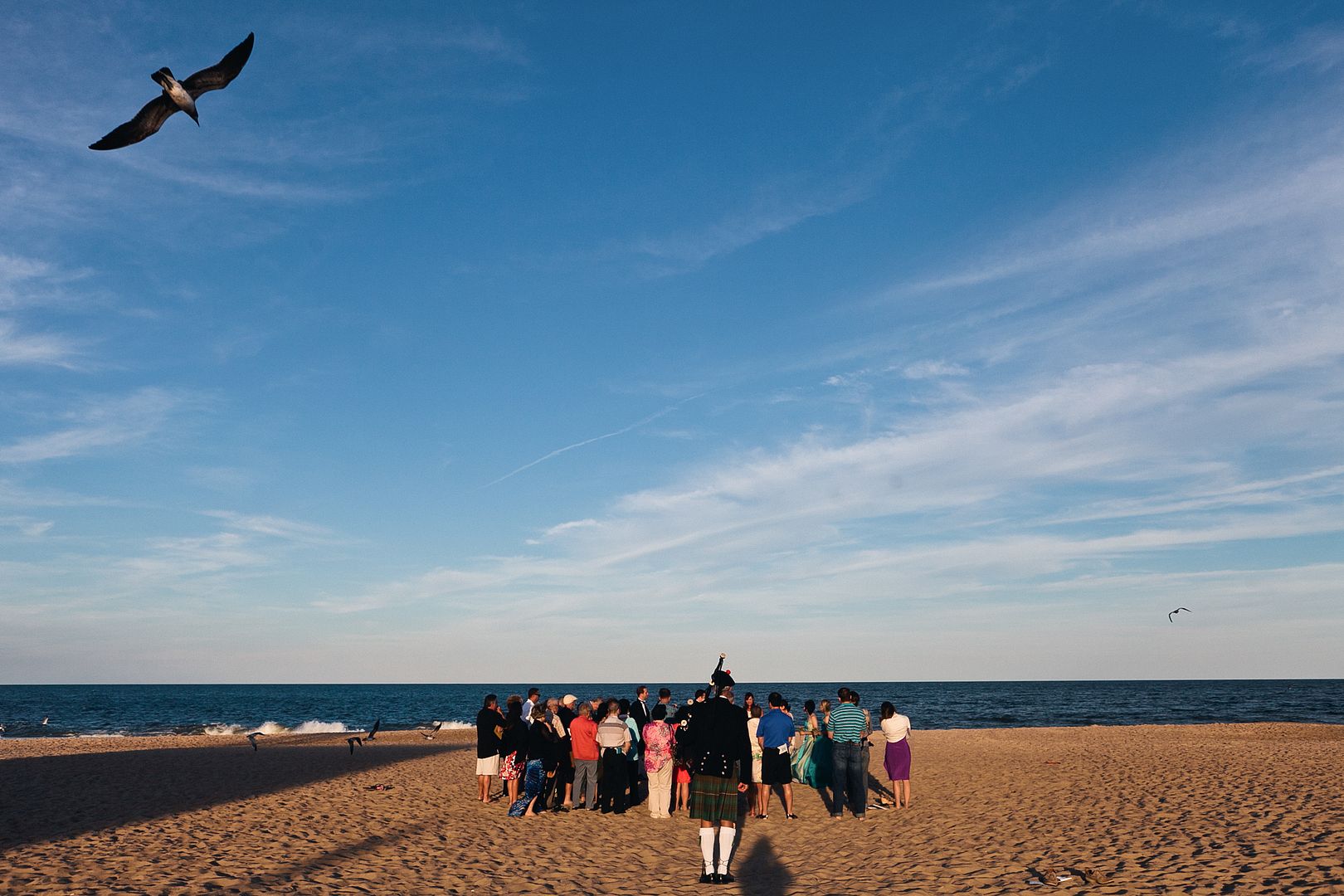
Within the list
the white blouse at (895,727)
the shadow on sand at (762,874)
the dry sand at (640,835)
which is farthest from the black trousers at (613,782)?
the white blouse at (895,727)

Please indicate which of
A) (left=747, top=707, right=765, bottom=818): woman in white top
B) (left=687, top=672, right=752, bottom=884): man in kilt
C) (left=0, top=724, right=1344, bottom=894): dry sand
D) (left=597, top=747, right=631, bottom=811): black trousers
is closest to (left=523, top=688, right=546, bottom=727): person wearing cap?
(left=597, top=747, right=631, bottom=811): black trousers

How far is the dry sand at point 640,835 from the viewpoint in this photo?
8.89 metres

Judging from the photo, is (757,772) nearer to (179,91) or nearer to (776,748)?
(776,748)

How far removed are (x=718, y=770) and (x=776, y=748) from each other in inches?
194

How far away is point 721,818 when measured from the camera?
8883 mm

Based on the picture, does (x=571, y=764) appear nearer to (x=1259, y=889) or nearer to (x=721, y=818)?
(x=721, y=818)

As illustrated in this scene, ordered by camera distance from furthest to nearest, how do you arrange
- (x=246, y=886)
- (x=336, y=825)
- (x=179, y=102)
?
(x=336, y=825) → (x=246, y=886) → (x=179, y=102)

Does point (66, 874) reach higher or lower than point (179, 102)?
lower

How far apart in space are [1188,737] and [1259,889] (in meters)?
27.3

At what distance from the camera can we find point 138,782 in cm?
1684

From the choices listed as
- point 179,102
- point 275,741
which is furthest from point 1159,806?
point 275,741

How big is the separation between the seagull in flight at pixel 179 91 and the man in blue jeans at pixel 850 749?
1116 cm

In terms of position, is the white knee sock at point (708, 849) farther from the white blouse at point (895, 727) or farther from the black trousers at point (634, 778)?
the white blouse at point (895, 727)

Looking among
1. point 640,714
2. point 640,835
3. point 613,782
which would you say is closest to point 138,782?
point 613,782
